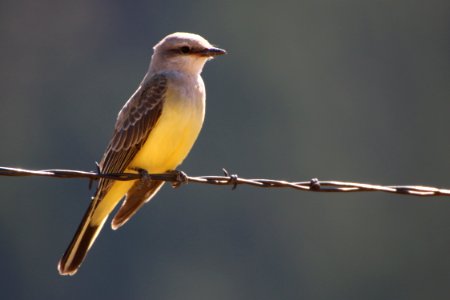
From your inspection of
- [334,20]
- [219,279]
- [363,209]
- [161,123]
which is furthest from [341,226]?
[161,123]

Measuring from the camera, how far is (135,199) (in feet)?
27.2

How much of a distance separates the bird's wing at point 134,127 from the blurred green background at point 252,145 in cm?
2513

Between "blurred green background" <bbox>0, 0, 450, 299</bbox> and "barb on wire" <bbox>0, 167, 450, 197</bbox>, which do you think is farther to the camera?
"blurred green background" <bbox>0, 0, 450, 299</bbox>

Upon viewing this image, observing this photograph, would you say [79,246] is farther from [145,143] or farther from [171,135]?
[171,135]

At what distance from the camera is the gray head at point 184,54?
8.62 meters

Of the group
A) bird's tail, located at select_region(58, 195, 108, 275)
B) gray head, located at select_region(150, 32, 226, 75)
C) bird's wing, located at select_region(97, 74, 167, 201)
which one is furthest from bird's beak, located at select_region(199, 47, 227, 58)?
bird's tail, located at select_region(58, 195, 108, 275)

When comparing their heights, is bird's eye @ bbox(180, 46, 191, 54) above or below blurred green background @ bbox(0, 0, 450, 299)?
below

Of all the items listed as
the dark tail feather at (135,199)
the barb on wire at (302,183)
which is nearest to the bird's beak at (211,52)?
the dark tail feather at (135,199)

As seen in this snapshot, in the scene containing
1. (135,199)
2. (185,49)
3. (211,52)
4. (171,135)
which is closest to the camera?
(171,135)

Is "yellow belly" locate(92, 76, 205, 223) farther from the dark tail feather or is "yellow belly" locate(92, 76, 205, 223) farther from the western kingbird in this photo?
the dark tail feather

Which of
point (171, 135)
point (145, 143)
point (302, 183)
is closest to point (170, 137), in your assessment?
point (171, 135)

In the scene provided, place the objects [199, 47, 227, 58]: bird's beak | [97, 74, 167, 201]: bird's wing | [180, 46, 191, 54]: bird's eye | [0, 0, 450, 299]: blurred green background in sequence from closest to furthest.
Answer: [97, 74, 167, 201]: bird's wing
[199, 47, 227, 58]: bird's beak
[180, 46, 191, 54]: bird's eye
[0, 0, 450, 299]: blurred green background

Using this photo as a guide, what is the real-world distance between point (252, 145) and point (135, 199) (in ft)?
122

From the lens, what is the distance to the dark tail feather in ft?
27.2
